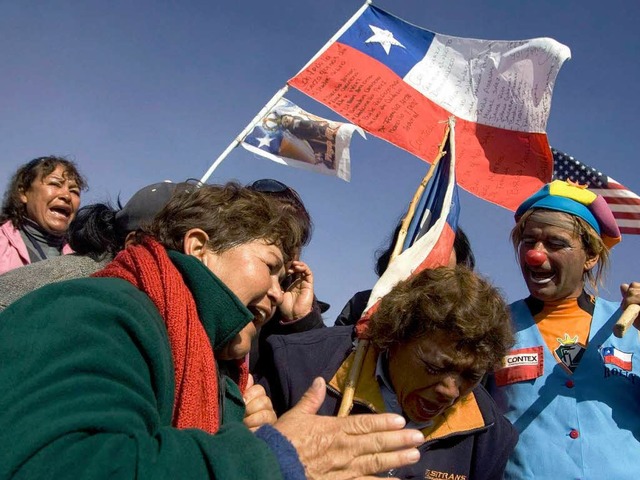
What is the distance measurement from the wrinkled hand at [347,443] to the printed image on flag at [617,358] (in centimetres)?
193

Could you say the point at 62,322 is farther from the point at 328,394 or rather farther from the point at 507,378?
the point at 507,378

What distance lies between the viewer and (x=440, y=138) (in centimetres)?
411

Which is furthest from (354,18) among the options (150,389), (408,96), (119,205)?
(150,389)

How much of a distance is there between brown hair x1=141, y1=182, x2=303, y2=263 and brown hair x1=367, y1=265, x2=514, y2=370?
2.80ft

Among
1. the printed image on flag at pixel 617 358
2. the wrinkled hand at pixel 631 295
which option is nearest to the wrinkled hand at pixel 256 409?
the printed image on flag at pixel 617 358

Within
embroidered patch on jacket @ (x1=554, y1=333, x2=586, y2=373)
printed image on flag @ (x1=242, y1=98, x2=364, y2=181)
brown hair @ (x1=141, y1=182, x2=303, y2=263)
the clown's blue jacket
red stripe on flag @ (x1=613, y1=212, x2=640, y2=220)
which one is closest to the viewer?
brown hair @ (x1=141, y1=182, x2=303, y2=263)

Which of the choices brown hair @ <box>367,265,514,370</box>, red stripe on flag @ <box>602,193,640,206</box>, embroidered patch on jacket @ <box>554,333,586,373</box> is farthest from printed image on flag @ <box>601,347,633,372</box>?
red stripe on flag @ <box>602,193,640,206</box>

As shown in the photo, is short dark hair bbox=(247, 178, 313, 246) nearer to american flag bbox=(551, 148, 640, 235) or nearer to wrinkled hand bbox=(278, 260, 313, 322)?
wrinkled hand bbox=(278, 260, 313, 322)

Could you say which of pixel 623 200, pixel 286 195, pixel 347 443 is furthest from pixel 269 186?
pixel 623 200

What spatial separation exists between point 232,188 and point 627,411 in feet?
7.09

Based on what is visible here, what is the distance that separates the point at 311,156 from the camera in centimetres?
514

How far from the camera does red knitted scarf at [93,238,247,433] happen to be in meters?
1.45

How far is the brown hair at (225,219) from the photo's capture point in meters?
1.95

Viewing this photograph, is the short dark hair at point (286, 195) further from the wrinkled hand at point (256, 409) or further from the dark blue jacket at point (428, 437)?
the wrinkled hand at point (256, 409)
